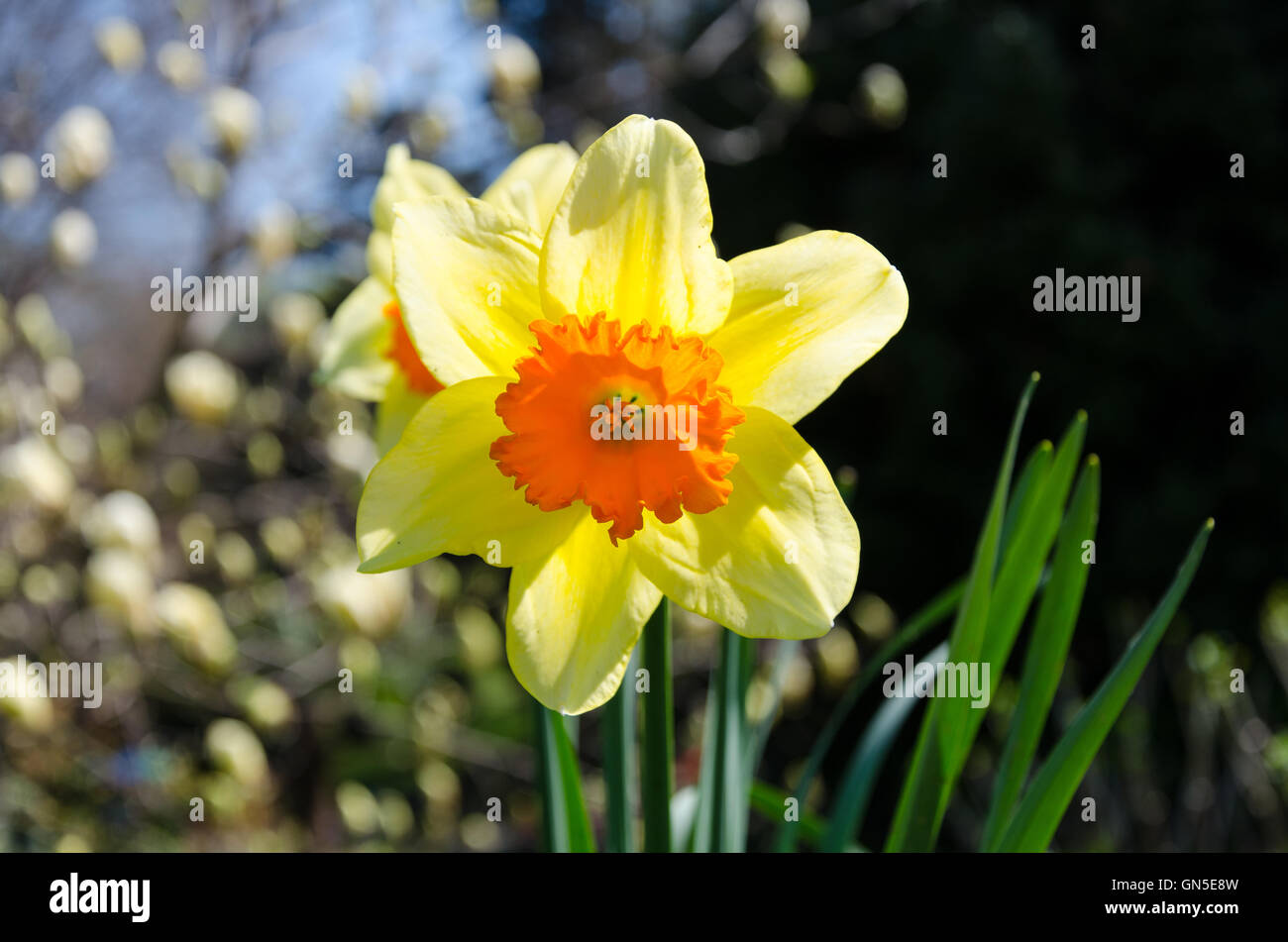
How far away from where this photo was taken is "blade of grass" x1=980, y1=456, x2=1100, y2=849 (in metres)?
0.79

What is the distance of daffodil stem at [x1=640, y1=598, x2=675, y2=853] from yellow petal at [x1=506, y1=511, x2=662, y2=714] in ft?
0.13

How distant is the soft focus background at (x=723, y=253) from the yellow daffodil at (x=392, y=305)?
1087 mm

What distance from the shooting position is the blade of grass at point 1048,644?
31.2 inches

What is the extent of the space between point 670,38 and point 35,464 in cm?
431

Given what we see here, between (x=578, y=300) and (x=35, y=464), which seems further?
(x=35, y=464)

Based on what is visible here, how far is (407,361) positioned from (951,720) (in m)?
0.55

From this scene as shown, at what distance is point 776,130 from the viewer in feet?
8.93

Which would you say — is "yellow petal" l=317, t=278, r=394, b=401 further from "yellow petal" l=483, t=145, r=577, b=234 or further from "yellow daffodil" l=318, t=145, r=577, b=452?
"yellow petal" l=483, t=145, r=577, b=234

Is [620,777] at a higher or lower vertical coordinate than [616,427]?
lower

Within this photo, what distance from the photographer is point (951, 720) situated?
75 centimetres

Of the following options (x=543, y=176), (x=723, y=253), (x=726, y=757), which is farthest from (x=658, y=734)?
(x=723, y=253)

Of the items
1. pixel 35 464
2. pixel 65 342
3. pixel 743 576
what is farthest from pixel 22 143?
pixel 743 576

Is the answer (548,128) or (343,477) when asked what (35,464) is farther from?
(548,128)

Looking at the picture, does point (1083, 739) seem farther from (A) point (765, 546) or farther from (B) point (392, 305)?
(B) point (392, 305)
